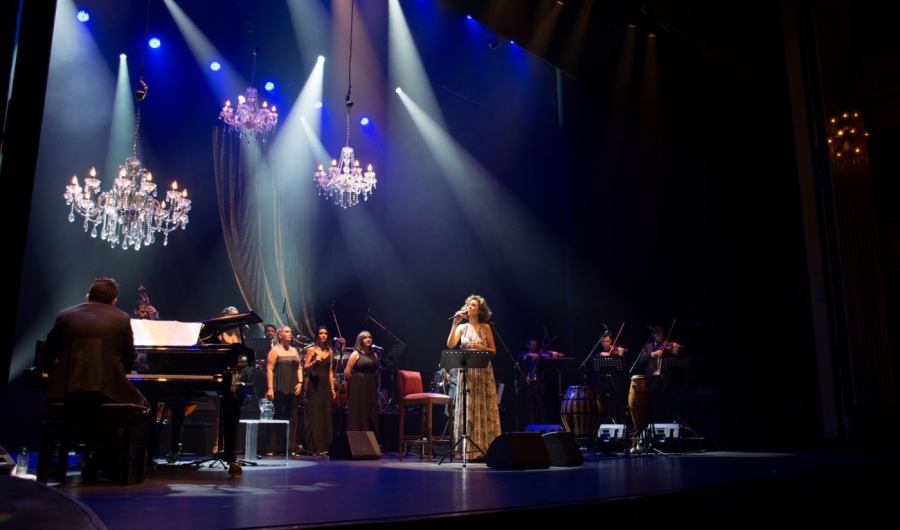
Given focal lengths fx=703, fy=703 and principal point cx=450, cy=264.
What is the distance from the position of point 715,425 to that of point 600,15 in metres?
5.63

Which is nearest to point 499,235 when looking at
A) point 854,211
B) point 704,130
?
point 704,130

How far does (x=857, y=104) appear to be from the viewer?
775 centimetres

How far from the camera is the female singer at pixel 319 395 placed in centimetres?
879

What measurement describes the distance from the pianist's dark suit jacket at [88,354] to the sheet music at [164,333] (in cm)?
83

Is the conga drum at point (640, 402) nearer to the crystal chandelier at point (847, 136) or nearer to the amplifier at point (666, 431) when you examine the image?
the amplifier at point (666, 431)

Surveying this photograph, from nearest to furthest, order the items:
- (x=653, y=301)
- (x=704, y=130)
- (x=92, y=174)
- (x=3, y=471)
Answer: (x=3, y=471), (x=92, y=174), (x=704, y=130), (x=653, y=301)

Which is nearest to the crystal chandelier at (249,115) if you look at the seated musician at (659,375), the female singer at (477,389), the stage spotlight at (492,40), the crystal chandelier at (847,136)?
the stage spotlight at (492,40)

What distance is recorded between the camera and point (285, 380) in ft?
28.3

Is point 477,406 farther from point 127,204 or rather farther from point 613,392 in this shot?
point 127,204

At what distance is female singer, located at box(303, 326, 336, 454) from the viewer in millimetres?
8789

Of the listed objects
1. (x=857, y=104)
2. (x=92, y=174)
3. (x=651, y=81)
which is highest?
(x=651, y=81)

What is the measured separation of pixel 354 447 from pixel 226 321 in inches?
107

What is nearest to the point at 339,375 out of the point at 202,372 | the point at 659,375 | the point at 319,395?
the point at 319,395

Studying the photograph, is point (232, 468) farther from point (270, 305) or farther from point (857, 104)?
point (857, 104)
